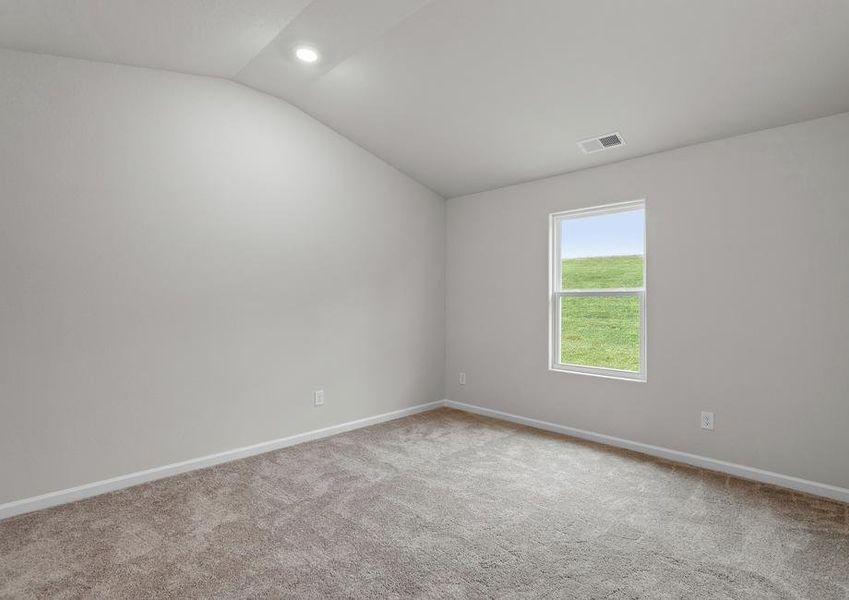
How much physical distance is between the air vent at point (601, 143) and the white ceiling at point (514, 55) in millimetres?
71

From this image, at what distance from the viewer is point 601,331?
3.92 meters

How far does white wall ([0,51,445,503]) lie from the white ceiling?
0.33 m

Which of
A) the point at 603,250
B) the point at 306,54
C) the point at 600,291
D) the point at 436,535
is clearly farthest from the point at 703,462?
the point at 306,54

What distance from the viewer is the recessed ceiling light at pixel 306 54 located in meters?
2.89

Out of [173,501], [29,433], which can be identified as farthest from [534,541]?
[29,433]

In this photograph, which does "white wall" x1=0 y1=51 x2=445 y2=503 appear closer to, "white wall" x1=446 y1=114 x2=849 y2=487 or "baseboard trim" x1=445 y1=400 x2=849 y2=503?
"baseboard trim" x1=445 y1=400 x2=849 y2=503

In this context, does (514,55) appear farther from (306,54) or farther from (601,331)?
(601,331)

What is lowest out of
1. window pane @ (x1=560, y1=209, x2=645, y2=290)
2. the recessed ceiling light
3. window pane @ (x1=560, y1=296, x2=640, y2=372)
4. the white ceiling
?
window pane @ (x1=560, y1=296, x2=640, y2=372)

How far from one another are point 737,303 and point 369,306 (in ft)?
9.45

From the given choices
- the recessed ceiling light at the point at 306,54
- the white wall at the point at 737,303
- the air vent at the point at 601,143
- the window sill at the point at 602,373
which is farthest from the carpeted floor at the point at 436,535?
the recessed ceiling light at the point at 306,54

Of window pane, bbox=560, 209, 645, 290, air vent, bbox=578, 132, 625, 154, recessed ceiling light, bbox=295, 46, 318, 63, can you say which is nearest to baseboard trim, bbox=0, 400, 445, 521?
window pane, bbox=560, 209, 645, 290

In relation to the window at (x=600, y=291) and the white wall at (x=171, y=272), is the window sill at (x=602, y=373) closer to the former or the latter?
the window at (x=600, y=291)

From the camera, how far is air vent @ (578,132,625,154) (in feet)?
11.0

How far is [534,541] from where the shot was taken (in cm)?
225
